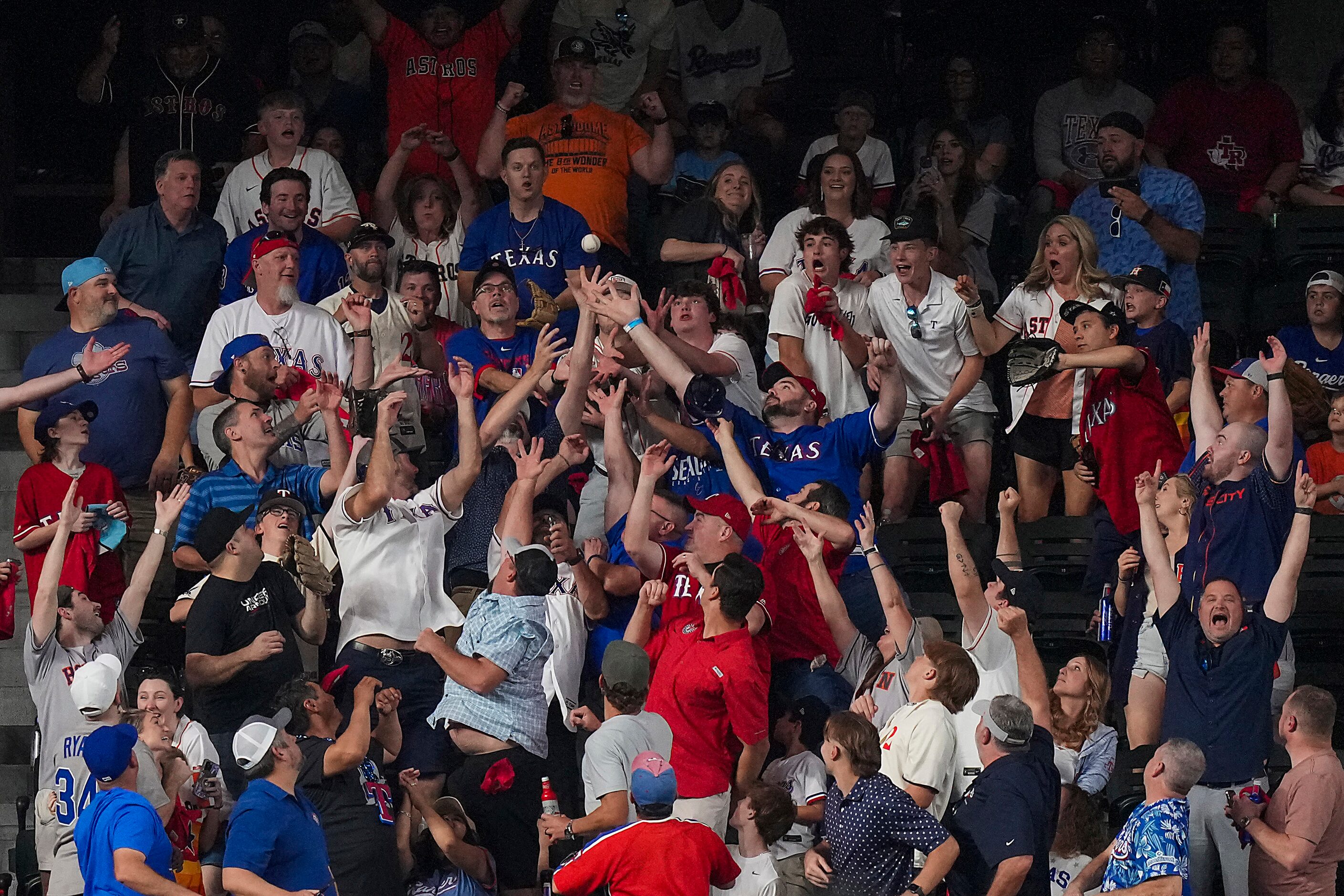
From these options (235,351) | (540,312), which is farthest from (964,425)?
(235,351)

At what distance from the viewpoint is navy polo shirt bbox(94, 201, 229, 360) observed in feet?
38.6

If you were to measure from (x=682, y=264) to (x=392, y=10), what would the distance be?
187 inches

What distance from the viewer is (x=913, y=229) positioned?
37.0 ft

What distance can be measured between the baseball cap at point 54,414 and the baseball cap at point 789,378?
3.54 meters

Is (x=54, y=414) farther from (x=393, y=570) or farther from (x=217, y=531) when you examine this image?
(x=393, y=570)

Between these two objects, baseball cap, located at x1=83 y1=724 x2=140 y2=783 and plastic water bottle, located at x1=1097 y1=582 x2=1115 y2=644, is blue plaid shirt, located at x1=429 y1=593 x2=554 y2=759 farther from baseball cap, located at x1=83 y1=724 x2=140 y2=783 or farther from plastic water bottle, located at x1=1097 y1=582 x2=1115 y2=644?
plastic water bottle, located at x1=1097 y1=582 x2=1115 y2=644

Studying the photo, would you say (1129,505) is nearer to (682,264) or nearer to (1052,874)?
(1052,874)

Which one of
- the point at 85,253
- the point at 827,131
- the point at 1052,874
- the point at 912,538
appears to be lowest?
the point at 1052,874

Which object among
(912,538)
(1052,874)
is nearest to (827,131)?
(912,538)

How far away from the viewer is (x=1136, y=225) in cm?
1180

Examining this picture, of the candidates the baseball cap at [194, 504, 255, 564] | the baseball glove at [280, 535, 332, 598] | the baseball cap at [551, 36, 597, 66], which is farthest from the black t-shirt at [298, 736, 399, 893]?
the baseball cap at [551, 36, 597, 66]

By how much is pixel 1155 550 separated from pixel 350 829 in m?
3.98

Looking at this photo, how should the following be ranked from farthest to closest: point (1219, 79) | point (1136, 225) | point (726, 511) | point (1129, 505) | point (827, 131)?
point (827, 131), point (1219, 79), point (1136, 225), point (1129, 505), point (726, 511)

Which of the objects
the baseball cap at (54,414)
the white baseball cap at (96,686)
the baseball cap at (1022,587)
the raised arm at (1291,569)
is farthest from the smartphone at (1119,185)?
the white baseball cap at (96,686)
